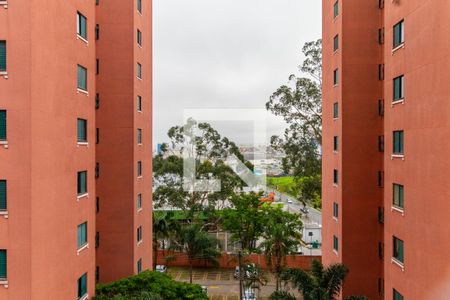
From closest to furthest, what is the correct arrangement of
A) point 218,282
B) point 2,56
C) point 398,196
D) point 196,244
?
1. point 2,56
2. point 398,196
3. point 218,282
4. point 196,244

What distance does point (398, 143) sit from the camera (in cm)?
1209

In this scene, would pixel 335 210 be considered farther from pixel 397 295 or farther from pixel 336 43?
pixel 336 43

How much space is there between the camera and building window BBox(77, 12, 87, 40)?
A: 12.4 metres

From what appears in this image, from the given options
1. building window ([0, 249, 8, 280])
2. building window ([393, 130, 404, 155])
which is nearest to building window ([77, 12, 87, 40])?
building window ([0, 249, 8, 280])

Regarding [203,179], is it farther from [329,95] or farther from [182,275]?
[329,95]

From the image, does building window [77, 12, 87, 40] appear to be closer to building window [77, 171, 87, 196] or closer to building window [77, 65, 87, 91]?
building window [77, 65, 87, 91]

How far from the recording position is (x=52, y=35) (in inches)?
408

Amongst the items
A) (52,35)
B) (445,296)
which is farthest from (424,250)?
(52,35)

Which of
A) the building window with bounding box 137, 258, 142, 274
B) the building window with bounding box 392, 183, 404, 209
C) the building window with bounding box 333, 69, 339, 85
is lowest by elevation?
the building window with bounding box 137, 258, 142, 274

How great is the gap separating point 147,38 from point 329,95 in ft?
31.5

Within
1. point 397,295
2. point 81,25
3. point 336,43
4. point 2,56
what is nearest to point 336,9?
point 336,43

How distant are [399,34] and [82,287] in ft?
41.4

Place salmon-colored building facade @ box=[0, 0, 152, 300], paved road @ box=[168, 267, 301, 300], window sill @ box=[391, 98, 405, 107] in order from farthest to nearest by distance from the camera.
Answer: paved road @ box=[168, 267, 301, 300] → window sill @ box=[391, 98, 405, 107] → salmon-colored building facade @ box=[0, 0, 152, 300]

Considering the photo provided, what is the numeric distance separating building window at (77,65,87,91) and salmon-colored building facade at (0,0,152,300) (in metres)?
0.03
